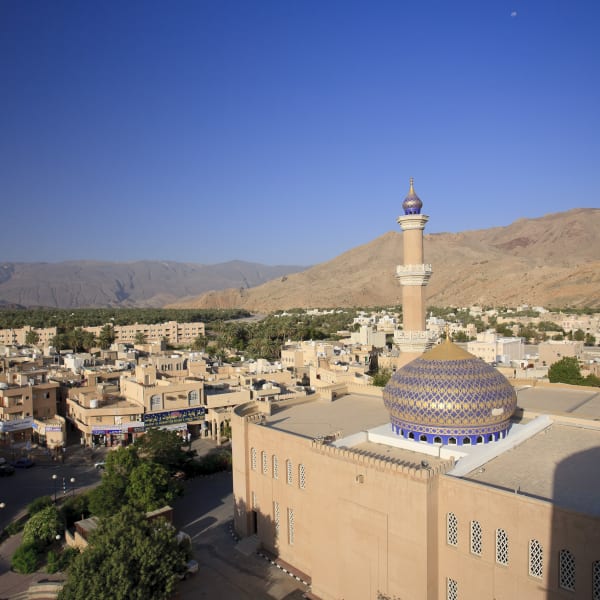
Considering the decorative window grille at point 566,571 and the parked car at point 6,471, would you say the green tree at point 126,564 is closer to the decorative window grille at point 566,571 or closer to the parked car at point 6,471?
the decorative window grille at point 566,571

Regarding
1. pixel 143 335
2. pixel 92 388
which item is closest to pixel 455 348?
pixel 92 388

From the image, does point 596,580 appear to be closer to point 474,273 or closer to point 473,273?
point 474,273

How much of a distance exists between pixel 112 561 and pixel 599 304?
270 feet

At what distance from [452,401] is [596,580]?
408 centimetres

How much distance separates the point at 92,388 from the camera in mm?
28922

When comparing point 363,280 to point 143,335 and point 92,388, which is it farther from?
point 92,388

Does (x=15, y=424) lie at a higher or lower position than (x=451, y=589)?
lower

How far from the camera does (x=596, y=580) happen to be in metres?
8.48

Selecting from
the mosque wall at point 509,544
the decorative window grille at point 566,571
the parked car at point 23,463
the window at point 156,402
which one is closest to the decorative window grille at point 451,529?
the mosque wall at point 509,544

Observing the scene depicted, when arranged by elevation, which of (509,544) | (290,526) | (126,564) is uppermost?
(509,544)

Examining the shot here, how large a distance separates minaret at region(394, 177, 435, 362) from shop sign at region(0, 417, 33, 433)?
16885 mm

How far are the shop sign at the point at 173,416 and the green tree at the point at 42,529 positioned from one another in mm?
9482

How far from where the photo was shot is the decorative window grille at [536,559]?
8898mm

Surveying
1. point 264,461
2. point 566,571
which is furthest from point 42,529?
point 566,571
